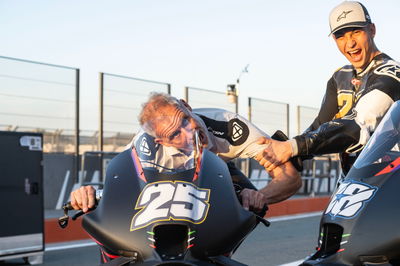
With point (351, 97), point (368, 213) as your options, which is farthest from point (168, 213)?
point (351, 97)

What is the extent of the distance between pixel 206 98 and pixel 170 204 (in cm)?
1572

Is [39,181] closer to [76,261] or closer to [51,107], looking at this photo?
[76,261]

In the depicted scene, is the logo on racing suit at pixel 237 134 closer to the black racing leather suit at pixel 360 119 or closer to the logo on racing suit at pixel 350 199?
the black racing leather suit at pixel 360 119

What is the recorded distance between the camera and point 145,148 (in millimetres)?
3268

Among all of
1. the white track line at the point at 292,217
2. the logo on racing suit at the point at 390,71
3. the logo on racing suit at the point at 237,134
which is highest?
the logo on racing suit at the point at 390,71

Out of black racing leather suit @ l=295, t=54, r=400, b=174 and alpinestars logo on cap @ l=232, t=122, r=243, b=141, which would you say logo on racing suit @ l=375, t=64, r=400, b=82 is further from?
alpinestars logo on cap @ l=232, t=122, r=243, b=141

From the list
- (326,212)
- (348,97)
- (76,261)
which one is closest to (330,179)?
(76,261)

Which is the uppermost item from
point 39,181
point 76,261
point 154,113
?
point 154,113

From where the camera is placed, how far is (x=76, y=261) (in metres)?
9.00

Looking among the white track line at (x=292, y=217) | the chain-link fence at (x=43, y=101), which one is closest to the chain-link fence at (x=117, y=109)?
the chain-link fence at (x=43, y=101)

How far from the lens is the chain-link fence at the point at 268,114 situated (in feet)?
65.3

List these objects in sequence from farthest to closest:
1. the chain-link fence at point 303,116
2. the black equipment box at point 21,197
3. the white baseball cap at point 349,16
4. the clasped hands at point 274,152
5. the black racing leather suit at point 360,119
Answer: the chain-link fence at point 303,116, the black equipment box at point 21,197, the white baseball cap at point 349,16, the black racing leather suit at point 360,119, the clasped hands at point 274,152

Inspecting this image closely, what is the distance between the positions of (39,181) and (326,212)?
6.96m

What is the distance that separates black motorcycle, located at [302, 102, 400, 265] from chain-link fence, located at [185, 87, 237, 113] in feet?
46.1
